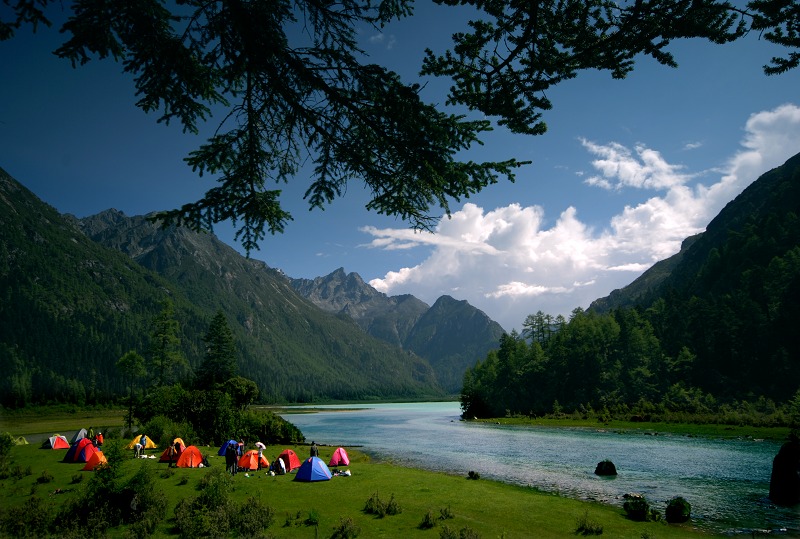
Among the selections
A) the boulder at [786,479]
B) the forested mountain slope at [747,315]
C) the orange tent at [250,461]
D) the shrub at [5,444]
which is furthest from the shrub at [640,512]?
the forested mountain slope at [747,315]

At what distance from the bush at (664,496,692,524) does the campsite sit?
4.79 feet

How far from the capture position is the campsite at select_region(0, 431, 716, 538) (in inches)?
629

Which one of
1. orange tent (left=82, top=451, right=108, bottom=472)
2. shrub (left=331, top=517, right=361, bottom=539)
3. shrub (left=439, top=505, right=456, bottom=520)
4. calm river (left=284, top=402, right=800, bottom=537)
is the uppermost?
shrub (left=331, top=517, right=361, bottom=539)

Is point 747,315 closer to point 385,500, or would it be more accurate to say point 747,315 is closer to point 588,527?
point 588,527

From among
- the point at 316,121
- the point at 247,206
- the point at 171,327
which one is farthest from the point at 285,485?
the point at 171,327

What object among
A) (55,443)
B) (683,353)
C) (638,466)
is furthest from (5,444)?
(683,353)

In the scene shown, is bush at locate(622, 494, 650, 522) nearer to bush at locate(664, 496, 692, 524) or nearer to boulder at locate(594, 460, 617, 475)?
bush at locate(664, 496, 692, 524)

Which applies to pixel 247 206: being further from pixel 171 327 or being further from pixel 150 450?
pixel 171 327

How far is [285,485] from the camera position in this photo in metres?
23.9

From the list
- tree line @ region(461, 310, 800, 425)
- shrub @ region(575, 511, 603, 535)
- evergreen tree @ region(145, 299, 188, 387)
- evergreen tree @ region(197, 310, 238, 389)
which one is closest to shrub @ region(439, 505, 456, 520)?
shrub @ region(575, 511, 603, 535)

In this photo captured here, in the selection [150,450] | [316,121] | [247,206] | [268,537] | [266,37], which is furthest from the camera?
[150,450]

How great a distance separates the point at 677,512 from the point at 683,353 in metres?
91.4

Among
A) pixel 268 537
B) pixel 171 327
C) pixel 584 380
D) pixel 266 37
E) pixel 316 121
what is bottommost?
pixel 584 380

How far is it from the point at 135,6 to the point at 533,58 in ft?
21.2
